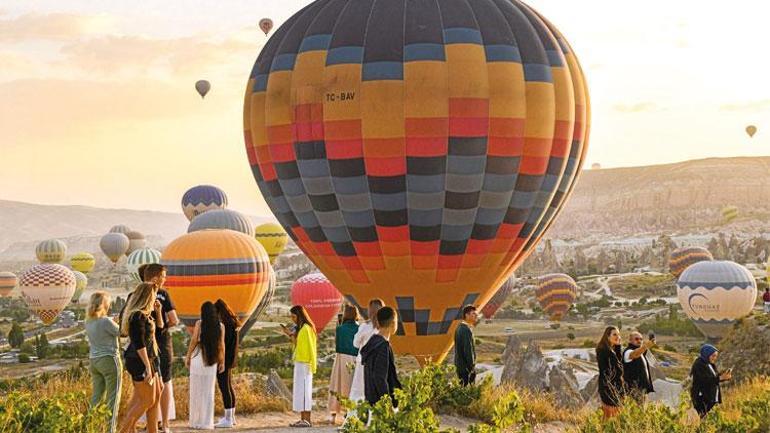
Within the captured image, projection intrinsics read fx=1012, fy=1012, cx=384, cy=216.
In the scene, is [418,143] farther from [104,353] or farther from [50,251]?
[50,251]

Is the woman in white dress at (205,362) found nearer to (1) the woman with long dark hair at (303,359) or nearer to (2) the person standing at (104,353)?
(1) the woman with long dark hair at (303,359)

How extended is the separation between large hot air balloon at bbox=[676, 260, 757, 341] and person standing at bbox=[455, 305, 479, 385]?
29782mm

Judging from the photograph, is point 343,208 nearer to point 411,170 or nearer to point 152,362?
point 411,170

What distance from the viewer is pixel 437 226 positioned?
1750cm

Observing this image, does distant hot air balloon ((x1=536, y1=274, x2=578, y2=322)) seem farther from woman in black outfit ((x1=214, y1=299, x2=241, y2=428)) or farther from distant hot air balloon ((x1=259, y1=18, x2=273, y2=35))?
woman in black outfit ((x1=214, y1=299, x2=241, y2=428))

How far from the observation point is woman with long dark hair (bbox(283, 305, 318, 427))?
10844 millimetres

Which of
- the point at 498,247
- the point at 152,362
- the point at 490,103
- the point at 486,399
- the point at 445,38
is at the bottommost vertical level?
the point at 486,399

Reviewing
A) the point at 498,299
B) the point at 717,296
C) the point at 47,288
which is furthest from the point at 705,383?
the point at 47,288

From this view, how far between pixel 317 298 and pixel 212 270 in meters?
11.9

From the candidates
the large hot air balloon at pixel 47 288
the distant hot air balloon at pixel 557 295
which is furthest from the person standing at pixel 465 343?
the large hot air balloon at pixel 47 288

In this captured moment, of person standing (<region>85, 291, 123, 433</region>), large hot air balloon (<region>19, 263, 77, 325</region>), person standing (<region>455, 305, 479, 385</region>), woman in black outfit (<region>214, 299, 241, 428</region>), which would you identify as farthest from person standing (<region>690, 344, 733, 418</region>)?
large hot air balloon (<region>19, 263, 77, 325</region>)

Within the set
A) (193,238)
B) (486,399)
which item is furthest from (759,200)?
(486,399)

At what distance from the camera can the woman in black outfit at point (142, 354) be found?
832 centimetres

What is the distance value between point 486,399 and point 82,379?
4897mm
